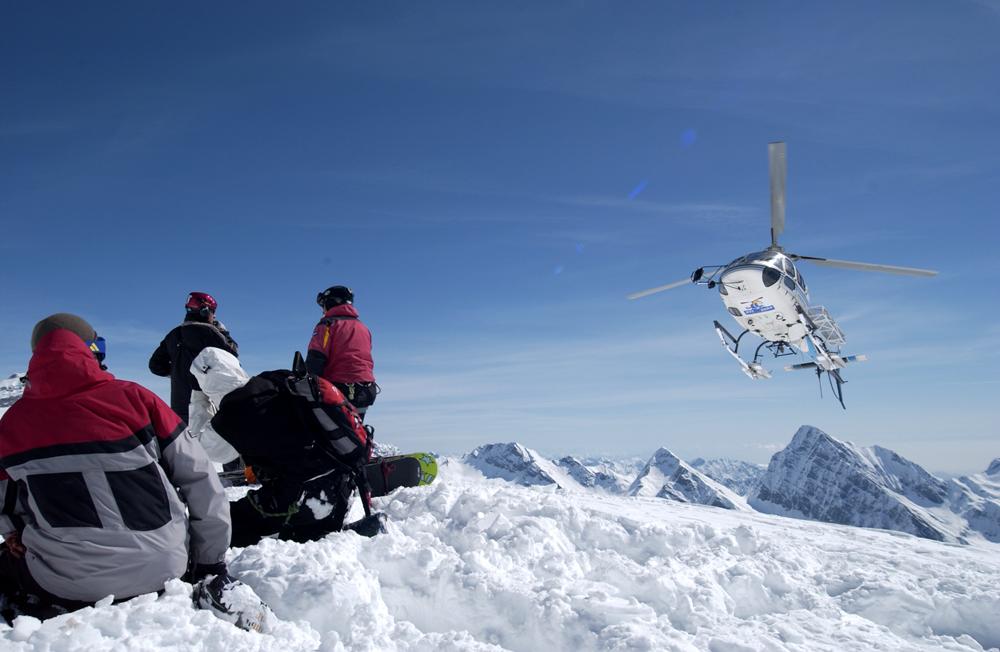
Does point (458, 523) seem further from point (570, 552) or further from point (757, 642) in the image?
point (757, 642)

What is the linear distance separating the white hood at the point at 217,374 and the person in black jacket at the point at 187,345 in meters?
2.16

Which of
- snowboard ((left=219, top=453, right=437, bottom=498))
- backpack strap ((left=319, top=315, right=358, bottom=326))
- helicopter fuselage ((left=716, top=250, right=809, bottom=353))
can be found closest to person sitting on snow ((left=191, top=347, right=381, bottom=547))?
snowboard ((left=219, top=453, right=437, bottom=498))

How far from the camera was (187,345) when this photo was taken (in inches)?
302

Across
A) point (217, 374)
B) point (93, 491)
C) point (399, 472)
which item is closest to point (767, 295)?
point (399, 472)

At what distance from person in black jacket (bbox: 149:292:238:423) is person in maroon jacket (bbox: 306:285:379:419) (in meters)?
1.34

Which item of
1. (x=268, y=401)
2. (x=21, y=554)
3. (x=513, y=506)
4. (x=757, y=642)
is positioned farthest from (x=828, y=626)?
(x=21, y=554)

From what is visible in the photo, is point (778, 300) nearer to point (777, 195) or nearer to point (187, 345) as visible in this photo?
point (777, 195)

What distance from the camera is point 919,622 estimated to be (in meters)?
5.16

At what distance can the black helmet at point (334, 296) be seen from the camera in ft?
25.0

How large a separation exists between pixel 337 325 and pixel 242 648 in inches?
186

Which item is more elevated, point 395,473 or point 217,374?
point 217,374

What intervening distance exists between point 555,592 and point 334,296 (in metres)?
4.68

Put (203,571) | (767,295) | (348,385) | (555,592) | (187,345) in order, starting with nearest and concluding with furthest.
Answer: (203,571)
(555,592)
(348,385)
(187,345)
(767,295)

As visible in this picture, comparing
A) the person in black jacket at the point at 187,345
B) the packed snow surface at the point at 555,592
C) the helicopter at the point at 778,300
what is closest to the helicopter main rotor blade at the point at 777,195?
the helicopter at the point at 778,300
